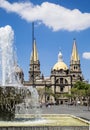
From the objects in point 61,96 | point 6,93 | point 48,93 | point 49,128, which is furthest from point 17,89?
point 61,96

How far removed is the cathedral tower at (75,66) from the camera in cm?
17012

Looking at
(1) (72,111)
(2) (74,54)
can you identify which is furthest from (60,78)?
(1) (72,111)

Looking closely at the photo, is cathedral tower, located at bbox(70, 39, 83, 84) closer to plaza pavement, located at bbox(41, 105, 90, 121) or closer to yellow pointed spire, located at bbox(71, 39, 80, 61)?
yellow pointed spire, located at bbox(71, 39, 80, 61)

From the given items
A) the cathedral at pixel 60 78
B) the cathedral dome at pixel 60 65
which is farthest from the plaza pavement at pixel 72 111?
the cathedral dome at pixel 60 65

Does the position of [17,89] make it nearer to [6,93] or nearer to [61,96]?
[6,93]

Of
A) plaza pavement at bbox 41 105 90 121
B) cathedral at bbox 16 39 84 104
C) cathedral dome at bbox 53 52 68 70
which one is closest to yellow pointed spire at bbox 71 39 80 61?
cathedral at bbox 16 39 84 104

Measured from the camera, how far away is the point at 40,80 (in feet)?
554

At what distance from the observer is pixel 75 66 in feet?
564

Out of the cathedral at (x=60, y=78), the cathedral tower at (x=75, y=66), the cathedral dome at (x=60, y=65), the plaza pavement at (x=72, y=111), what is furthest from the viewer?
the cathedral tower at (x=75, y=66)

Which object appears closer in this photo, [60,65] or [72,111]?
[72,111]

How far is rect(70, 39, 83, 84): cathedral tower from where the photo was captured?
17012cm

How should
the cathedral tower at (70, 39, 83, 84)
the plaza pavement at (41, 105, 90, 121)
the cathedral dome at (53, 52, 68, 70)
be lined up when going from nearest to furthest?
the plaza pavement at (41, 105, 90, 121), the cathedral dome at (53, 52, 68, 70), the cathedral tower at (70, 39, 83, 84)

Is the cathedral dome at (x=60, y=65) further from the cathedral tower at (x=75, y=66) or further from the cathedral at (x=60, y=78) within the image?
the cathedral tower at (x=75, y=66)

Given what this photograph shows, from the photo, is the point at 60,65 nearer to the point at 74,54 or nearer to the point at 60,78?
the point at 60,78
